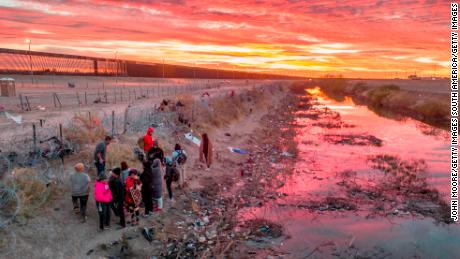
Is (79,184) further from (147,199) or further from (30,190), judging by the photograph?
(147,199)

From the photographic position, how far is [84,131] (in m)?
13.9

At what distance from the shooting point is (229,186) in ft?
46.6

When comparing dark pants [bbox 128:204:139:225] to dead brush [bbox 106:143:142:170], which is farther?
dead brush [bbox 106:143:142:170]

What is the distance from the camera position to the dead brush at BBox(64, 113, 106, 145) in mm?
13372

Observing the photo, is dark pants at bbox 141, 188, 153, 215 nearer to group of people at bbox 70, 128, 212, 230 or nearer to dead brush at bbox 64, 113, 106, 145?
group of people at bbox 70, 128, 212, 230

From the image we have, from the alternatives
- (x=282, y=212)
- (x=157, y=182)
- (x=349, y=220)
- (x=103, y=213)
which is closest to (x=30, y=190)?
(x=103, y=213)

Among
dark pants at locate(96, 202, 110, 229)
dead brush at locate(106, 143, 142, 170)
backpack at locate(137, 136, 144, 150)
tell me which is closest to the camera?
dark pants at locate(96, 202, 110, 229)

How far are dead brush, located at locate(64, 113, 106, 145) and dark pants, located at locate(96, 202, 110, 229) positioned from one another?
484cm

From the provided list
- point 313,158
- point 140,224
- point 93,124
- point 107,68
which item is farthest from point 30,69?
point 140,224

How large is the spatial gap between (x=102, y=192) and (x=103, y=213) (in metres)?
0.66

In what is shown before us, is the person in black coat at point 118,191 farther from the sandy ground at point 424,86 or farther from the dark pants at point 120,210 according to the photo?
the sandy ground at point 424,86

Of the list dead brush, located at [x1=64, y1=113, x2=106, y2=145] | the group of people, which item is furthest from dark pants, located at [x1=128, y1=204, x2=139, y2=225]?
dead brush, located at [x1=64, y1=113, x2=106, y2=145]

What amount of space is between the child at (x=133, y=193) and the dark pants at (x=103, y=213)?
0.51m

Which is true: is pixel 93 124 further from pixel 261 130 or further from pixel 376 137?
pixel 376 137
